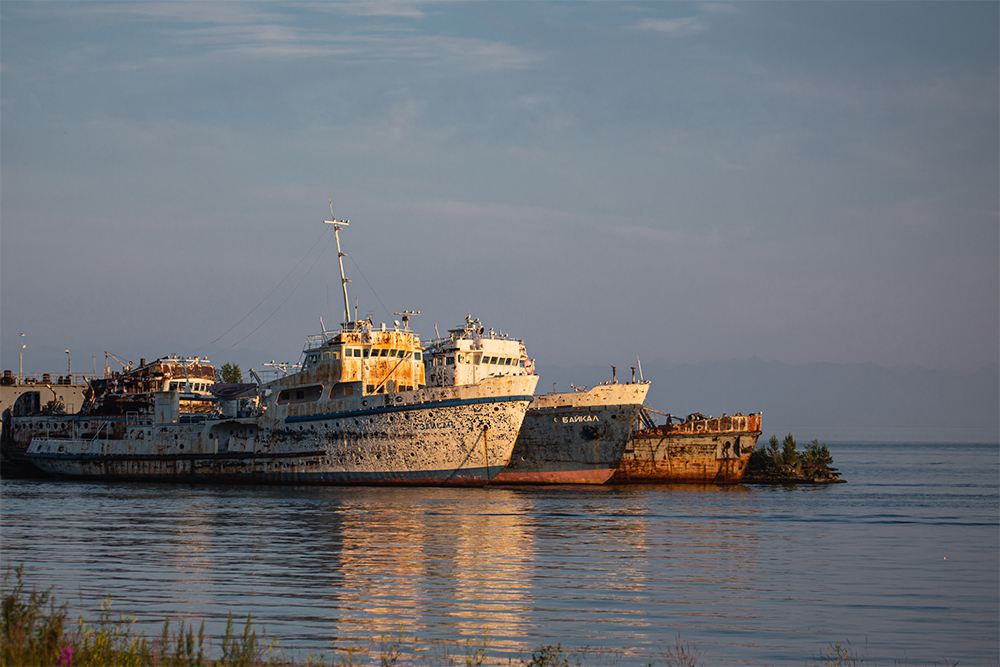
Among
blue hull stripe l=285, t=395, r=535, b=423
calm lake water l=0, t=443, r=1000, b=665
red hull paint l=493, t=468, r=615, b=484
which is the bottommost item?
calm lake water l=0, t=443, r=1000, b=665

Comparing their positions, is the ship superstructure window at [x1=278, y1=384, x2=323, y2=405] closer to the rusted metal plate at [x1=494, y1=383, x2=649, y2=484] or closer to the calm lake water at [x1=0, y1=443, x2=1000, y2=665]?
the calm lake water at [x1=0, y1=443, x2=1000, y2=665]

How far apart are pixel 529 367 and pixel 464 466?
958 centimetres

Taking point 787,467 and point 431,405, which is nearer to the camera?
point 431,405

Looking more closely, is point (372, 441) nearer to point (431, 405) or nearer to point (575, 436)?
point (431, 405)

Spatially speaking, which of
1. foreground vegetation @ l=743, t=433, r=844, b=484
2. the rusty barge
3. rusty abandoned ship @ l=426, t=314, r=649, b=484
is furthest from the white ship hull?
foreground vegetation @ l=743, t=433, r=844, b=484

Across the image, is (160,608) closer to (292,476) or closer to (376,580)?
(376,580)

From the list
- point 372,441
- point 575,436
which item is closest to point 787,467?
point 575,436

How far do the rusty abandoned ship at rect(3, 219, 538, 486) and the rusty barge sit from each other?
9.99m

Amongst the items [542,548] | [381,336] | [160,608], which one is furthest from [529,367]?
[160,608]

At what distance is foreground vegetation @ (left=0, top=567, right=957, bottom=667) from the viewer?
10.9 meters

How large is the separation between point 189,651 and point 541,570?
14.2 m

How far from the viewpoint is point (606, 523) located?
3497 centimetres

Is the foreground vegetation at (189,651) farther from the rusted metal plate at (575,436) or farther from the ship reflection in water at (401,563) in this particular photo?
the rusted metal plate at (575,436)

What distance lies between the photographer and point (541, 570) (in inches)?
965
